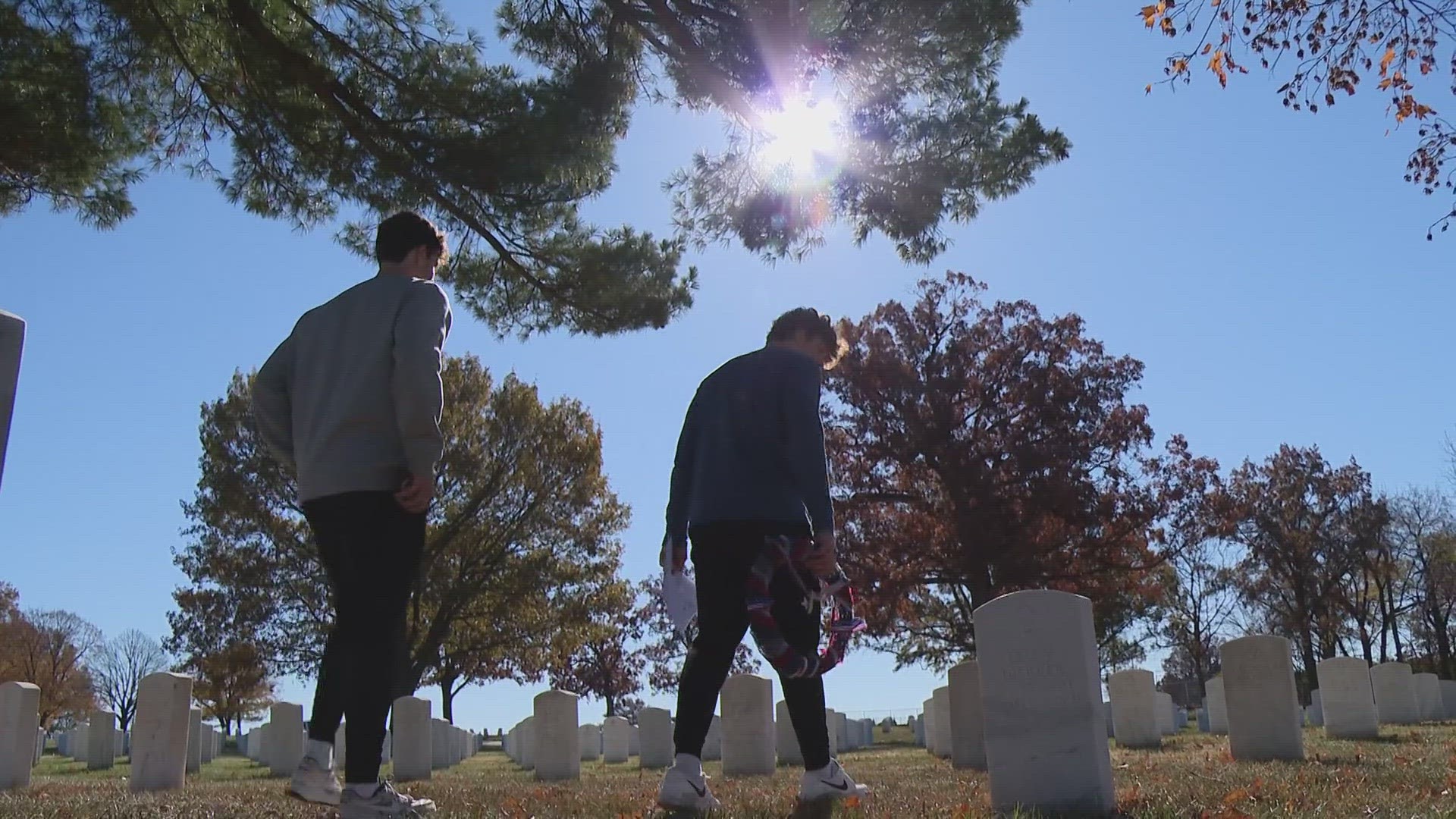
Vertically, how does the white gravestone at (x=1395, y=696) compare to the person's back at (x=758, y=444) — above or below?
below

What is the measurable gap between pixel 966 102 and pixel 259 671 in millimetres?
23022

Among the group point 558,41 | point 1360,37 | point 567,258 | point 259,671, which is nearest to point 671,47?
point 558,41

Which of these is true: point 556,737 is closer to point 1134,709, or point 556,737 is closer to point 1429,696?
point 1134,709

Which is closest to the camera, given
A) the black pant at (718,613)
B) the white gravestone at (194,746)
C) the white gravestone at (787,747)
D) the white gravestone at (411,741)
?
the black pant at (718,613)

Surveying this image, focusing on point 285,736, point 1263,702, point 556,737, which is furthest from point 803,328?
point 285,736

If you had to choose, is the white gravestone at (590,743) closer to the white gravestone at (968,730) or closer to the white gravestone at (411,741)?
the white gravestone at (411,741)

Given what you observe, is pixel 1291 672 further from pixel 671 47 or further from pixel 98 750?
pixel 98 750

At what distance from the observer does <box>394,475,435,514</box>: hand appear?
11.8 ft

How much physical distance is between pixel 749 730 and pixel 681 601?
258 inches

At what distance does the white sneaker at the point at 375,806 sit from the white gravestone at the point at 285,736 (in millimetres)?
11343

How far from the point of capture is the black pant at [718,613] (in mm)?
4336

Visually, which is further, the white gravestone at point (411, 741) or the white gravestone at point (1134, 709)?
the white gravestone at point (1134, 709)

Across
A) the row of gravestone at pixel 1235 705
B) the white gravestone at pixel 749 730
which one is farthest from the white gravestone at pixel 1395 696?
the white gravestone at pixel 749 730

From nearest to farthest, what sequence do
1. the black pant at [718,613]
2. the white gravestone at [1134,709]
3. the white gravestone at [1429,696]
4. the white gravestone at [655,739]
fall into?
1. the black pant at [718,613]
2. the white gravestone at [1134,709]
3. the white gravestone at [655,739]
4. the white gravestone at [1429,696]
